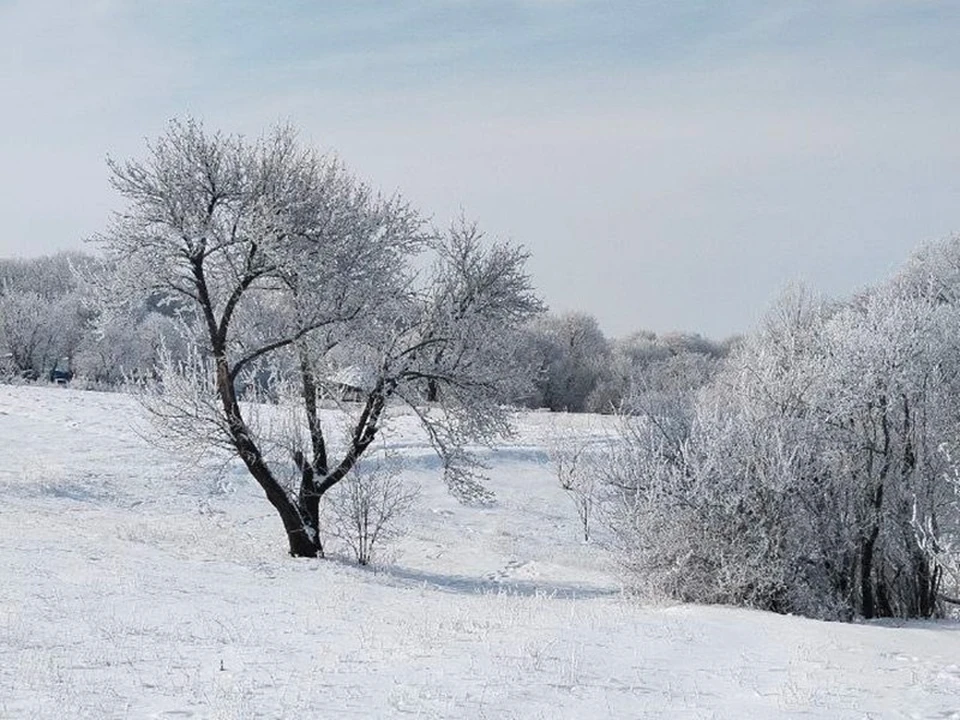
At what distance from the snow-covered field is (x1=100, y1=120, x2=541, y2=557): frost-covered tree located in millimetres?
2586

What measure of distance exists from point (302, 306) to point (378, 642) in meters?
10.5


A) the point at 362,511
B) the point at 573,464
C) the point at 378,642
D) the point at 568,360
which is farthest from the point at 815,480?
the point at 568,360

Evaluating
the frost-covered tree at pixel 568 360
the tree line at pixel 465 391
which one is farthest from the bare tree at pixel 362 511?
the frost-covered tree at pixel 568 360

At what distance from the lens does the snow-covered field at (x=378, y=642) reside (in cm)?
888

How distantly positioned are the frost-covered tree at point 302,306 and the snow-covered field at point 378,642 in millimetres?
2586

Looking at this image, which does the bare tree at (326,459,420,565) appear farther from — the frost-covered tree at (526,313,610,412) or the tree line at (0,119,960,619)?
the frost-covered tree at (526,313,610,412)

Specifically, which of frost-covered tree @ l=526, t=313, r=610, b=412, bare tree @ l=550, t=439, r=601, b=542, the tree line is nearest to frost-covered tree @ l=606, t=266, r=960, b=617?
the tree line

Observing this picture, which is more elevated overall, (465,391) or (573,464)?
(465,391)

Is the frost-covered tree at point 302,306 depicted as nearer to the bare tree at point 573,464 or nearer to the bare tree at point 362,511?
the bare tree at point 362,511

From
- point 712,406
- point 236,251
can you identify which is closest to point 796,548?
point 712,406

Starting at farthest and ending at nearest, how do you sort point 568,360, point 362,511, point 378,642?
point 568,360, point 362,511, point 378,642

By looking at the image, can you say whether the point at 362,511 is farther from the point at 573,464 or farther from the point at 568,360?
the point at 568,360

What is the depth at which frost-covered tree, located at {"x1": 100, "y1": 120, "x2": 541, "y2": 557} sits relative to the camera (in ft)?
67.5

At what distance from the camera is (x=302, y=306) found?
20984 millimetres
